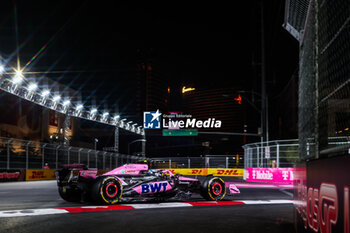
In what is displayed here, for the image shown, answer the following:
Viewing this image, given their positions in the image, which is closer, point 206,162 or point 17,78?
point 17,78

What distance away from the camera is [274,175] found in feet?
75.8

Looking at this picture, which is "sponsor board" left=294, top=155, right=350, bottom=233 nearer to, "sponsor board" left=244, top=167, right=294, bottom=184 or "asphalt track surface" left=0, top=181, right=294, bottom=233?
"asphalt track surface" left=0, top=181, right=294, bottom=233

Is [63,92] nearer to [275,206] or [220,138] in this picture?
[275,206]

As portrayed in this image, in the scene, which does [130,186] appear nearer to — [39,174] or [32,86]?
[39,174]

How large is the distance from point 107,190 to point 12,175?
17012 millimetres

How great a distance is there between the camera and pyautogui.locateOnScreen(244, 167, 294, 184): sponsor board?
22531 mm

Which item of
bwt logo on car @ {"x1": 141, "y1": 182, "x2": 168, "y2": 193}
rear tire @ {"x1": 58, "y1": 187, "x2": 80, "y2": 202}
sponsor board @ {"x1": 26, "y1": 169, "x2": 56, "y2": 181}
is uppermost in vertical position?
bwt logo on car @ {"x1": 141, "y1": 182, "x2": 168, "y2": 193}

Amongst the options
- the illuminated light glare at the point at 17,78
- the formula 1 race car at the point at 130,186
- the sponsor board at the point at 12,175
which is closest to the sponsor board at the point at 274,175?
the formula 1 race car at the point at 130,186

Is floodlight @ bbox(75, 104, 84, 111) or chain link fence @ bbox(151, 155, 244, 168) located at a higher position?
floodlight @ bbox(75, 104, 84, 111)

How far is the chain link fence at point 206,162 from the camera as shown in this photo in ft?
116

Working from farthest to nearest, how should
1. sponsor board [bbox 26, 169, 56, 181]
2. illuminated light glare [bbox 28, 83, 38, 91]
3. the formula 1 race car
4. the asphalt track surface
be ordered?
illuminated light glare [bbox 28, 83, 38, 91] → sponsor board [bbox 26, 169, 56, 181] → the formula 1 race car → the asphalt track surface

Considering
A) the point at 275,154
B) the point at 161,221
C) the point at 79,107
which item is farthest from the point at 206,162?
the point at 161,221

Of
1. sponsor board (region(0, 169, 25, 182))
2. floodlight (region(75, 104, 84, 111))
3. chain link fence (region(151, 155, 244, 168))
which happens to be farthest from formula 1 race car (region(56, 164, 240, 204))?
floodlight (region(75, 104, 84, 111))

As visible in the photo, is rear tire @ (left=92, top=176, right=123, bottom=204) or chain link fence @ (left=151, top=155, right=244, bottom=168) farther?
chain link fence @ (left=151, top=155, right=244, bottom=168)
